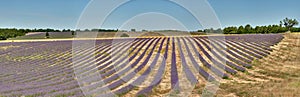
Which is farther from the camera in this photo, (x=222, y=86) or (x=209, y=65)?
(x=209, y=65)

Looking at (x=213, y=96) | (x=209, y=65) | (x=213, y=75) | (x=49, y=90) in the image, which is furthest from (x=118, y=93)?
(x=209, y=65)

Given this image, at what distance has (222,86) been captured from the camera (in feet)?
30.0

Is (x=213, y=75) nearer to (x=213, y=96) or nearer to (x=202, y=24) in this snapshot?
(x=202, y=24)

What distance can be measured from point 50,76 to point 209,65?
27.3 feet

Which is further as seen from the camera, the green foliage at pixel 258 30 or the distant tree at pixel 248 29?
the distant tree at pixel 248 29

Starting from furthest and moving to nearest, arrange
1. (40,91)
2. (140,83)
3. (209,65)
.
Answer: (209,65) → (140,83) → (40,91)

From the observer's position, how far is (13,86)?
31.2ft

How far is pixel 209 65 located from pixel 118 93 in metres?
7.04

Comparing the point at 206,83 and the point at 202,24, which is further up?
the point at 202,24

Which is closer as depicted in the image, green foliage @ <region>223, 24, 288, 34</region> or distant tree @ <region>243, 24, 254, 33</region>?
green foliage @ <region>223, 24, 288, 34</region>

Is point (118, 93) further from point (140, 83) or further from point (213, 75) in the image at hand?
point (213, 75)

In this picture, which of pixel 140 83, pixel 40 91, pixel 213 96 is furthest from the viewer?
pixel 140 83

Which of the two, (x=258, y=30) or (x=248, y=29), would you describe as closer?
(x=258, y=30)

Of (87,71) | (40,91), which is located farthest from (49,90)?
(87,71)
